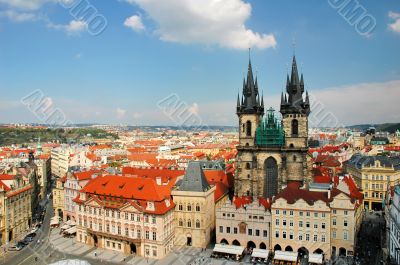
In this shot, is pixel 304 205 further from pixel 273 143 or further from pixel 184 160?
pixel 184 160

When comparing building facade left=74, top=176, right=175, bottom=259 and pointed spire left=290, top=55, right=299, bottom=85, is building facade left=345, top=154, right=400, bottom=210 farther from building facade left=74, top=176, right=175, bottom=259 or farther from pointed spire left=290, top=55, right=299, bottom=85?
building facade left=74, top=176, right=175, bottom=259

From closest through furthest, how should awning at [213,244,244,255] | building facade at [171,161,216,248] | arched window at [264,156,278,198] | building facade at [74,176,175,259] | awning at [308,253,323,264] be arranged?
awning at [308,253,323,264] < awning at [213,244,244,255] < building facade at [74,176,175,259] < building facade at [171,161,216,248] < arched window at [264,156,278,198]

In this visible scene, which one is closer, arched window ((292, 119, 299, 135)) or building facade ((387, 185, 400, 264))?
building facade ((387, 185, 400, 264))

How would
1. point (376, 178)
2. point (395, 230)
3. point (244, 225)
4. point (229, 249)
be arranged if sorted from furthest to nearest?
point (376, 178)
point (244, 225)
point (229, 249)
point (395, 230)

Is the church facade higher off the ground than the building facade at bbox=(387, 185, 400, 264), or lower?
higher

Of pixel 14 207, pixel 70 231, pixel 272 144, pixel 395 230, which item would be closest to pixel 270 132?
pixel 272 144

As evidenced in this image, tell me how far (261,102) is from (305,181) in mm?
21913

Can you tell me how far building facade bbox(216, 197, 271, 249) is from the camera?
2594 inches

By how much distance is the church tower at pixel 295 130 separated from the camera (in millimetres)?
80750

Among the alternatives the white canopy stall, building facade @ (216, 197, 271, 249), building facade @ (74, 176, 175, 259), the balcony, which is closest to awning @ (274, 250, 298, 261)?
the white canopy stall

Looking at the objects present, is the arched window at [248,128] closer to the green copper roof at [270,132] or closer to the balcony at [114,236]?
the green copper roof at [270,132]

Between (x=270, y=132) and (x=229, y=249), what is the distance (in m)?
30.3

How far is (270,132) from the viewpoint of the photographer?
84.1 m

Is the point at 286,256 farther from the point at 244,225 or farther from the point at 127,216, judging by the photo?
the point at 127,216
